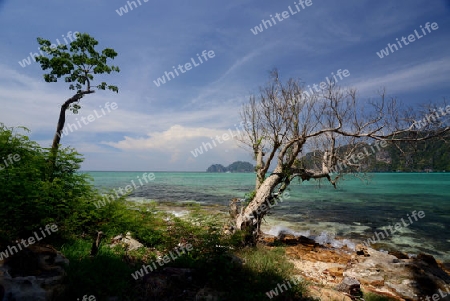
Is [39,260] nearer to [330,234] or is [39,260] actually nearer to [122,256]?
[122,256]

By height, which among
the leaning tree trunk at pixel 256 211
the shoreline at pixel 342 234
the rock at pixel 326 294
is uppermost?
the leaning tree trunk at pixel 256 211

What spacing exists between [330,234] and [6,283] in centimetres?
1809

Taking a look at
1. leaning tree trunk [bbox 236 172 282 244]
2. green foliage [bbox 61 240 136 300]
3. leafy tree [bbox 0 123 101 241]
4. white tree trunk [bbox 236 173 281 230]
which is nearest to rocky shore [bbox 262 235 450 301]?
leaning tree trunk [bbox 236 172 282 244]

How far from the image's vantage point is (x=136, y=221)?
28.1 ft

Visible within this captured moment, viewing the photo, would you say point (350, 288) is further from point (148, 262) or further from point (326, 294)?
point (148, 262)

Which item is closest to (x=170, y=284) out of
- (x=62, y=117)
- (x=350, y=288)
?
(x=350, y=288)

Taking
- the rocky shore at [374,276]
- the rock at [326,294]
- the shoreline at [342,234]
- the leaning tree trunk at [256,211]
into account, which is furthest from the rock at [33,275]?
the leaning tree trunk at [256,211]

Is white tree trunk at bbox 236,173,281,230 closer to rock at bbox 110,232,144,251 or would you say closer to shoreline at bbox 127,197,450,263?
shoreline at bbox 127,197,450,263

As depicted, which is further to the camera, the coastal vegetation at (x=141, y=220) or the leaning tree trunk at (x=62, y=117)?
the leaning tree trunk at (x=62, y=117)

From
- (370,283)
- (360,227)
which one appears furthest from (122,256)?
(360,227)

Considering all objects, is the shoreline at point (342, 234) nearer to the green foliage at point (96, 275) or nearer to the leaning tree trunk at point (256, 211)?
the leaning tree trunk at point (256, 211)

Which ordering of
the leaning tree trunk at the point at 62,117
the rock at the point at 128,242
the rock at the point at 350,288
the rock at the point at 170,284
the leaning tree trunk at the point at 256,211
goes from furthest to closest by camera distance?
the leaning tree trunk at the point at 62,117 < the leaning tree trunk at the point at 256,211 < the rock at the point at 128,242 < the rock at the point at 350,288 < the rock at the point at 170,284

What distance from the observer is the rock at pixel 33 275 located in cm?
378

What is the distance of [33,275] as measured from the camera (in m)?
4.29
